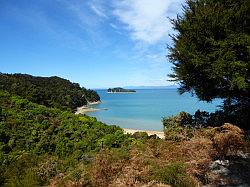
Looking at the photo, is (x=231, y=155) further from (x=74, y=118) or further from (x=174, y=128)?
(x=74, y=118)

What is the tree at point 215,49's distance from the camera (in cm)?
1742

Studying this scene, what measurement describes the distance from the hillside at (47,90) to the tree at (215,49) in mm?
11338

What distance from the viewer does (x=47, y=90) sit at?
250ft

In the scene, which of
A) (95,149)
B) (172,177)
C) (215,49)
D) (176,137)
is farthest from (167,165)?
(215,49)

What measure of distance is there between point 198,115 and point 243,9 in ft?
19.5

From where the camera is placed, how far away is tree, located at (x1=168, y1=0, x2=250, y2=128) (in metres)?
17.4

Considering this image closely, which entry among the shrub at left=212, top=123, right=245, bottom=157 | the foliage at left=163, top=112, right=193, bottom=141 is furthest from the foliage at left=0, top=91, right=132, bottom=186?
the shrub at left=212, top=123, right=245, bottom=157

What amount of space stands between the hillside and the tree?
11338mm

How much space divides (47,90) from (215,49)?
61.5 metres

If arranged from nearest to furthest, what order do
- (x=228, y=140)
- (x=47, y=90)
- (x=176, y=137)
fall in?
(x=228, y=140) < (x=176, y=137) < (x=47, y=90)

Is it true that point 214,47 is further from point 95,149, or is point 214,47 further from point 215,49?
point 95,149

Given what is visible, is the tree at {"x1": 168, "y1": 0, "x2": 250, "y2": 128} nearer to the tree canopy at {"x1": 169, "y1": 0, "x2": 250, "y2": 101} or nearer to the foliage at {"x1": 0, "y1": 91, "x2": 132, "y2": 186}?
the tree canopy at {"x1": 169, "y1": 0, "x2": 250, "y2": 101}

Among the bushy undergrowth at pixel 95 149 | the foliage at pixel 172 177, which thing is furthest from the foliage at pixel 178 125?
the foliage at pixel 172 177

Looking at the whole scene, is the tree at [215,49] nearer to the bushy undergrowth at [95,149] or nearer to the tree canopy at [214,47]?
the tree canopy at [214,47]
